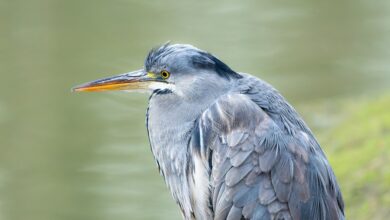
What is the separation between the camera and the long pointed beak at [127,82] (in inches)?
225

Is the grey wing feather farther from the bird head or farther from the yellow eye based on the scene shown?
the yellow eye

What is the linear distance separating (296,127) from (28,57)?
21.5 ft

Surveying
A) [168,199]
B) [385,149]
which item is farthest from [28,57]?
[385,149]

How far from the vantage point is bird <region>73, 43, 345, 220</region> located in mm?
5246

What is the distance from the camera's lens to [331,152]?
7562 mm

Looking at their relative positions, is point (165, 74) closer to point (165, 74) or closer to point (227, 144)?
point (165, 74)

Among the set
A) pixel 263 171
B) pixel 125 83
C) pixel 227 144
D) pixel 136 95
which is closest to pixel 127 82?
pixel 125 83

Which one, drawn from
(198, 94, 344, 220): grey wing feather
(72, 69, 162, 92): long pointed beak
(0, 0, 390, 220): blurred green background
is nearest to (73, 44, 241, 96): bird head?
(72, 69, 162, 92): long pointed beak

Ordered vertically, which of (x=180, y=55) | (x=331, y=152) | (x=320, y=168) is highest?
(x=180, y=55)

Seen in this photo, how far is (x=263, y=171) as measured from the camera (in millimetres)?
5262

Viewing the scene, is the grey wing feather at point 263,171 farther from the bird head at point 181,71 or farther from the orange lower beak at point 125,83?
the orange lower beak at point 125,83

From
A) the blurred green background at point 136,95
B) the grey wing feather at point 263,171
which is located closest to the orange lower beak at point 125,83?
the grey wing feather at point 263,171

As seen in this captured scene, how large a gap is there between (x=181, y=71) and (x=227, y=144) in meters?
0.53

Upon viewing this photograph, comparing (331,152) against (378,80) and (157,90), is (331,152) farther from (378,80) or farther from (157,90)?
(378,80)
